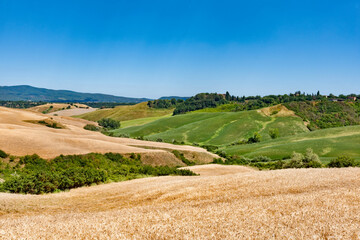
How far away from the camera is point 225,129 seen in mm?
118562

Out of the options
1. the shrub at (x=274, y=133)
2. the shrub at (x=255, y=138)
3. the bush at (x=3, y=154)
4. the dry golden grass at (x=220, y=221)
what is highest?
the dry golden grass at (x=220, y=221)

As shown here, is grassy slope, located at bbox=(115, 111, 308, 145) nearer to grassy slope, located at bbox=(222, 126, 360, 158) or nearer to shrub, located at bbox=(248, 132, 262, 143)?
shrub, located at bbox=(248, 132, 262, 143)

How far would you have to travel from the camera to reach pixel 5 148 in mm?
35031

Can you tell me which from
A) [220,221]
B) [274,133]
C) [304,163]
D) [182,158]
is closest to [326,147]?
[304,163]

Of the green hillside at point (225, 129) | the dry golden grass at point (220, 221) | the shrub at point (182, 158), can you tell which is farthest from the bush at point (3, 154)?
the green hillside at point (225, 129)

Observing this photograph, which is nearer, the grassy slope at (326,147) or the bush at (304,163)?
the bush at (304,163)

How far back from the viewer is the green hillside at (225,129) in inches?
4257

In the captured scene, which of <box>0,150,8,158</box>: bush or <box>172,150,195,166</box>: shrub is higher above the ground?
<box>0,150,8,158</box>: bush

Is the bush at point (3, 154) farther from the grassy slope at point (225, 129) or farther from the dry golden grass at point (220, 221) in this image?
the grassy slope at point (225, 129)

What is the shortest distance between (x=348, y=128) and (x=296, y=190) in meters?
85.6

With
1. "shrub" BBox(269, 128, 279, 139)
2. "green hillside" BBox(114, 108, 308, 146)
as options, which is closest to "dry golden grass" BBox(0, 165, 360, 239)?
"green hillside" BBox(114, 108, 308, 146)

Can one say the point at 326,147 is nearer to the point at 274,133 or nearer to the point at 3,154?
the point at 274,133

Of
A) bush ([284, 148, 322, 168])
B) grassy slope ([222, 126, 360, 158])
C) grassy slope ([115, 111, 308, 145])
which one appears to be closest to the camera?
bush ([284, 148, 322, 168])

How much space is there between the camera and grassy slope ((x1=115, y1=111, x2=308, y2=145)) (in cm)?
10873
